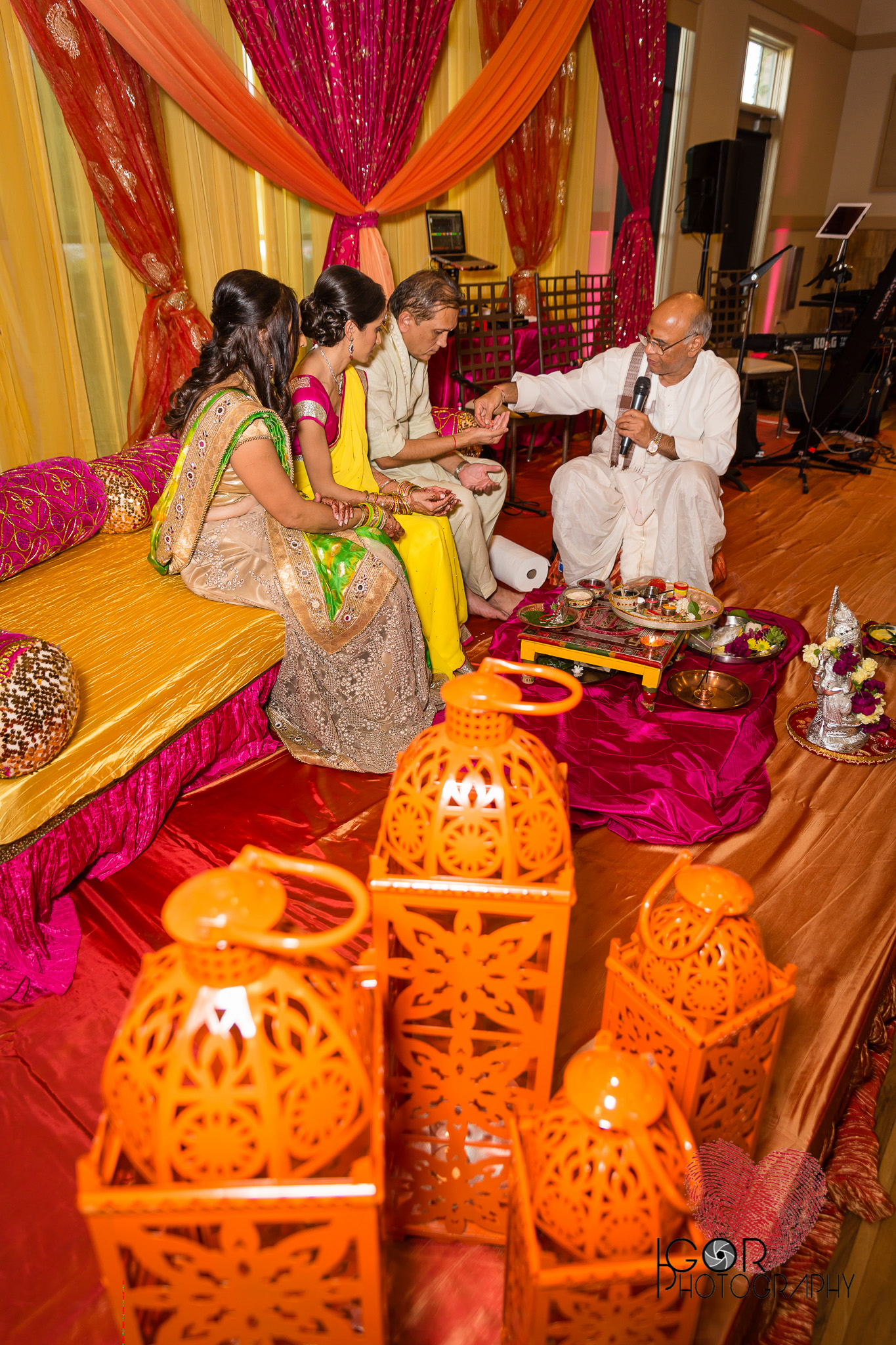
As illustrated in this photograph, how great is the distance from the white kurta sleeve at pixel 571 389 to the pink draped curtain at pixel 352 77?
4.40 ft

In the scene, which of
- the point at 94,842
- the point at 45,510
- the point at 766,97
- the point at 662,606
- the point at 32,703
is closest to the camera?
the point at 32,703

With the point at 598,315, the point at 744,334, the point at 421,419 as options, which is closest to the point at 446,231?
the point at 598,315

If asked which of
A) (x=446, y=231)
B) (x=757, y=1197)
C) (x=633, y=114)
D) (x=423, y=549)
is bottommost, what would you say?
(x=757, y=1197)

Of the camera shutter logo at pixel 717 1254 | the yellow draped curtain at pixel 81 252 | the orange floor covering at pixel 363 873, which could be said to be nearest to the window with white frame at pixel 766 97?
the yellow draped curtain at pixel 81 252

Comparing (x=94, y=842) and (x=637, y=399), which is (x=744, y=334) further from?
(x=94, y=842)

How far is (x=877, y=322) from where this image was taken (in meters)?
5.36

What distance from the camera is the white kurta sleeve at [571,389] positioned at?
3.54m

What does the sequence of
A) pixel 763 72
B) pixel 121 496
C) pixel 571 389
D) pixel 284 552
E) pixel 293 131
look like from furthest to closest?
pixel 763 72 < pixel 293 131 < pixel 571 389 < pixel 121 496 < pixel 284 552

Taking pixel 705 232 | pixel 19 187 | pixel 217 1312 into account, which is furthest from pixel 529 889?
pixel 705 232

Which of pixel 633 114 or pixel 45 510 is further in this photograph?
pixel 633 114

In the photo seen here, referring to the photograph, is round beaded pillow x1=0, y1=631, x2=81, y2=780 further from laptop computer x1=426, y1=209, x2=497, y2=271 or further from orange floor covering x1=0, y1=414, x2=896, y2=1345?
laptop computer x1=426, y1=209, x2=497, y2=271

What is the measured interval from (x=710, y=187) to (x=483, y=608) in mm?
4451

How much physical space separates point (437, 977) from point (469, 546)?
7.35 feet

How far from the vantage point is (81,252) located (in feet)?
10.6
